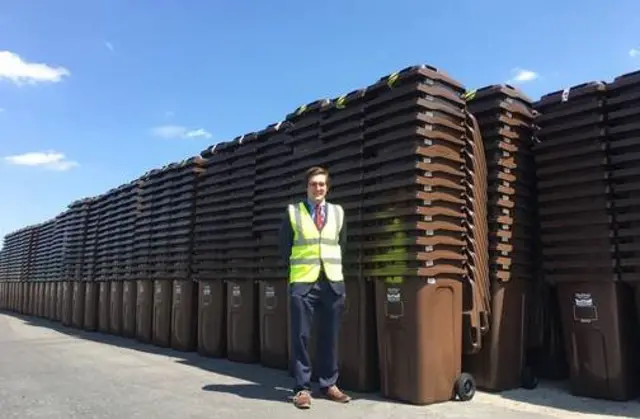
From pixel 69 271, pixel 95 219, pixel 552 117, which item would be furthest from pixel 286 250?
pixel 69 271

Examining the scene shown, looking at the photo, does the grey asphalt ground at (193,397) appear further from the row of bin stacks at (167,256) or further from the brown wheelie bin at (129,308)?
the brown wheelie bin at (129,308)

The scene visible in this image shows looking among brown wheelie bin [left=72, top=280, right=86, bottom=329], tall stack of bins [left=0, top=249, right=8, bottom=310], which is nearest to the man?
brown wheelie bin [left=72, top=280, right=86, bottom=329]

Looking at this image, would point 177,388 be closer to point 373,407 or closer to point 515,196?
point 373,407

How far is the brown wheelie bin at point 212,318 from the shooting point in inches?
348

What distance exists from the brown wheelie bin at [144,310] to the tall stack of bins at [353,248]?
5.89 metres

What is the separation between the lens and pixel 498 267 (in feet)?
19.8

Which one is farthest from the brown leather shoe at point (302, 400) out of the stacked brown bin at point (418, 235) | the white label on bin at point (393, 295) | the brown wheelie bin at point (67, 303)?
the brown wheelie bin at point (67, 303)

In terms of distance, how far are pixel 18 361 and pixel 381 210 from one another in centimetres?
585

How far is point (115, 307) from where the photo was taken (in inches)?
508

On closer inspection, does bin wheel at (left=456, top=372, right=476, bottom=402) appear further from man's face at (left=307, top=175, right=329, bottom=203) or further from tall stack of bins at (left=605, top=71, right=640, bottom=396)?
man's face at (left=307, top=175, right=329, bottom=203)

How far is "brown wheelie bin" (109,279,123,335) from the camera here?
12.7m

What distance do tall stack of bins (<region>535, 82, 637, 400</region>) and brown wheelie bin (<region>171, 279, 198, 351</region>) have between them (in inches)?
219

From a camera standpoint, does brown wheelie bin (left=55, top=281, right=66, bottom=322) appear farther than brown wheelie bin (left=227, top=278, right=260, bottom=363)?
Yes

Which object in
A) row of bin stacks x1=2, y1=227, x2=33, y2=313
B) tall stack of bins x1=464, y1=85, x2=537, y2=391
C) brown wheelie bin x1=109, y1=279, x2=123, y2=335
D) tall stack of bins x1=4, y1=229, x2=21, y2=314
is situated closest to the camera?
tall stack of bins x1=464, y1=85, x2=537, y2=391
